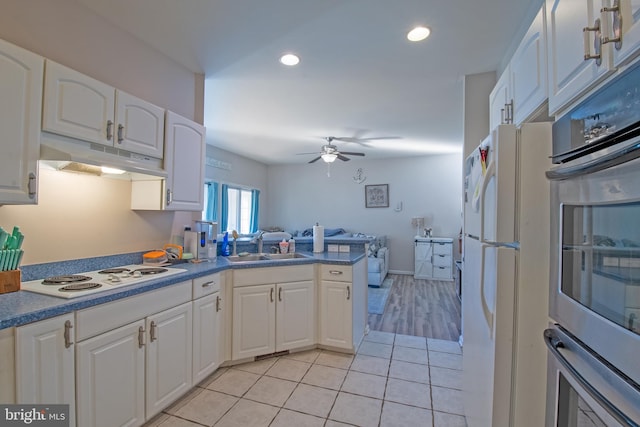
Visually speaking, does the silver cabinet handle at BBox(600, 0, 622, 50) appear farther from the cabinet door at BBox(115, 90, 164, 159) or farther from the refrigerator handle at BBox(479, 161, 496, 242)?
the cabinet door at BBox(115, 90, 164, 159)

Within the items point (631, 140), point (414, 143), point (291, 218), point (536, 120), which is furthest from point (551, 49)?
point (291, 218)

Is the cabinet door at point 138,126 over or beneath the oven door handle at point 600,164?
over

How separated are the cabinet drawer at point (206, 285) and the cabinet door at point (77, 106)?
3.41 ft

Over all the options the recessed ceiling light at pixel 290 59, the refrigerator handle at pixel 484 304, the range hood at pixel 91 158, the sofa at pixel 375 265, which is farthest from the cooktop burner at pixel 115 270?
the sofa at pixel 375 265

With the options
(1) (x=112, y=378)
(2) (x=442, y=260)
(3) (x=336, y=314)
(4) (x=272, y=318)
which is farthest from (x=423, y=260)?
(1) (x=112, y=378)

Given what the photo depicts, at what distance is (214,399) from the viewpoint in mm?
2008

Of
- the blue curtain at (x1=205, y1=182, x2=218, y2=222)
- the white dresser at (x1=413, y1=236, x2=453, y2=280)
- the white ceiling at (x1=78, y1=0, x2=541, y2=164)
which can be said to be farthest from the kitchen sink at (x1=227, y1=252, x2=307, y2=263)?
the white dresser at (x1=413, y1=236, x2=453, y2=280)

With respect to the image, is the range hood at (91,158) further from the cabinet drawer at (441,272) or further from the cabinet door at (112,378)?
the cabinet drawer at (441,272)

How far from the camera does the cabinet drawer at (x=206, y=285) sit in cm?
206

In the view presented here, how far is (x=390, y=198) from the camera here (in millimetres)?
6648

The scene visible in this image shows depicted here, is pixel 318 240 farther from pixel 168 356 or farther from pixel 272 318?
pixel 168 356

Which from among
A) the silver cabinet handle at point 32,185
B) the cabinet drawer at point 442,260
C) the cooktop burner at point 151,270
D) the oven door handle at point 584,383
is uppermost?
the silver cabinet handle at point 32,185

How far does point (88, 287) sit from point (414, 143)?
4998mm

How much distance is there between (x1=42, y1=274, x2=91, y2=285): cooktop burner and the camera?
1.60 metres
